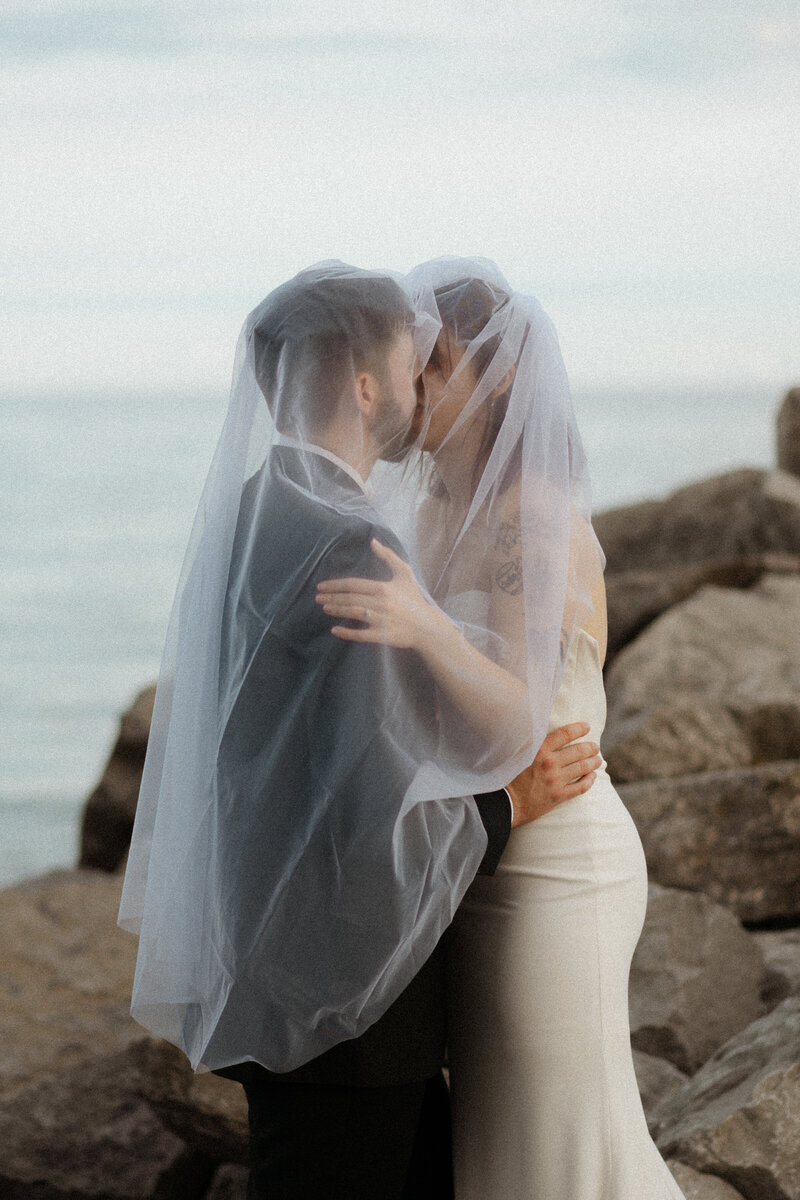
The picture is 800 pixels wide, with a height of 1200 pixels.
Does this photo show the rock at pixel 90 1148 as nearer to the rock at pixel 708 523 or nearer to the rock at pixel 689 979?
the rock at pixel 689 979

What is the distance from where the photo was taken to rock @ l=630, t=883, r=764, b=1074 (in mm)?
2627

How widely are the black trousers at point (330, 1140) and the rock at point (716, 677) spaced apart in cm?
201

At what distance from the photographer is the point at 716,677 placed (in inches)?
163

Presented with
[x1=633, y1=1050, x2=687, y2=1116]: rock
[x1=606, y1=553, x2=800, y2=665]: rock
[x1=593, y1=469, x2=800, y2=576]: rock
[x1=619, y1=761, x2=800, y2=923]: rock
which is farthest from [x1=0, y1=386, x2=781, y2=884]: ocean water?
[x1=633, y1=1050, x2=687, y2=1116]: rock

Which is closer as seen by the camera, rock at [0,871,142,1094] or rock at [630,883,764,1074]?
rock at [630,883,764,1074]

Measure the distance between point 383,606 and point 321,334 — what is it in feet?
1.16

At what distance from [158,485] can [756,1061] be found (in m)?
26.3

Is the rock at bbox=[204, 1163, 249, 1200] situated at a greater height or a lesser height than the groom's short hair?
lesser

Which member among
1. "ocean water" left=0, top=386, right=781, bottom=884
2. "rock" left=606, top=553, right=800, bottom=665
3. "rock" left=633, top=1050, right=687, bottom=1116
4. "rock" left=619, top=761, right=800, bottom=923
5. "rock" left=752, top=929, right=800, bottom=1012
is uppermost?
"rock" left=606, top=553, right=800, bottom=665

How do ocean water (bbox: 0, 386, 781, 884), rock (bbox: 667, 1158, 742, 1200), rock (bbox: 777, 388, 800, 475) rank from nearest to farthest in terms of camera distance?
rock (bbox: 667, 1158, 742, 1200)
rock (bbox: 777, 388, 800, 475)
ocean water (bbox: 0, 386, 781, 884)

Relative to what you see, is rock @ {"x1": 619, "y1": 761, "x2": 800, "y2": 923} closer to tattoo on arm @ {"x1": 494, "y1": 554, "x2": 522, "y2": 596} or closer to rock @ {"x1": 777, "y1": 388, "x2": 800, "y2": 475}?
tattoo on arm @ {"x1": 494, "y1": 554, "x2": 522, "y2": 596}

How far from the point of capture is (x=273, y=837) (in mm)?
1548

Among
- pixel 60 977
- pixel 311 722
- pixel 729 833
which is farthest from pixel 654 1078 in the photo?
pixel 60 977

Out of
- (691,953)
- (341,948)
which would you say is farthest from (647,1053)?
(341,948)
